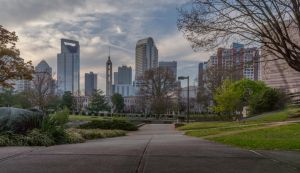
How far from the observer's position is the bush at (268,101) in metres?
54.9

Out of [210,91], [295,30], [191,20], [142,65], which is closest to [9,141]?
[191,20]

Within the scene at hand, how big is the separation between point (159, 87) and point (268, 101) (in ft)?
93.8

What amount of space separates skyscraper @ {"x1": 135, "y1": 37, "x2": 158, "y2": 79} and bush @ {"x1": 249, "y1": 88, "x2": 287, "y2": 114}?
92920 millimetres

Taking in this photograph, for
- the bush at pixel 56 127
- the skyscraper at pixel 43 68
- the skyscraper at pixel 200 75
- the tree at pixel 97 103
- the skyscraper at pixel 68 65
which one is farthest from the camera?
the skyscraper at pixel 68 65

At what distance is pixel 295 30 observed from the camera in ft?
44.7

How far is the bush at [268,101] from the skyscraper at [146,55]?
305ft

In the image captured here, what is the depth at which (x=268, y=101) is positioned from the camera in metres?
55.5

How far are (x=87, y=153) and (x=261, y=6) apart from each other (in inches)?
247

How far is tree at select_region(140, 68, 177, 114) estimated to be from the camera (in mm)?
79438

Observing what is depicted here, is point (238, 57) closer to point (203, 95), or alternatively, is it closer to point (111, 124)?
point (111, 124)

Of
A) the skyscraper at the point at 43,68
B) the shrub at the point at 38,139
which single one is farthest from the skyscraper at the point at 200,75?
the shrub at the point at 38,139

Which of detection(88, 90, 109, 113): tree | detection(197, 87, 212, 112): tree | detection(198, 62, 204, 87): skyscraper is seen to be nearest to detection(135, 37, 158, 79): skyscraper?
detection(88, 90, 109, 113): tree

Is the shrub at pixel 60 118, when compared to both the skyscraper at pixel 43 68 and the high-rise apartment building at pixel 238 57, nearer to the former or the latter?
the high-rise apartment building at pixel 238 57

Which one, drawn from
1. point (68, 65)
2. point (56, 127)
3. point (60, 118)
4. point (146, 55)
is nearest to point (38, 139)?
point (56, 127)
